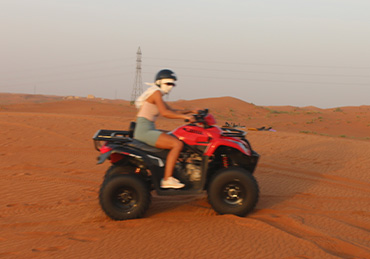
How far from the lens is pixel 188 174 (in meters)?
5.76

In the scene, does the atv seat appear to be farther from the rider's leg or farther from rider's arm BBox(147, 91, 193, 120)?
rider's arm BBox(147, 91, 193, 120)

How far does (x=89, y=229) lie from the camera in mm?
5027

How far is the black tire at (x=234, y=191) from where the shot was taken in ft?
18.4

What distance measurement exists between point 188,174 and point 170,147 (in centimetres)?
56

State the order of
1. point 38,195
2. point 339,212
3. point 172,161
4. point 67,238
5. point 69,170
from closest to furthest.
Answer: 1. point 67,238
2. point 172,161
3. point 339,212
4. point 38,195
5. point 69,170

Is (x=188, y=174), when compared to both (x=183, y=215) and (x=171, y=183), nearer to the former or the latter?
(x=171, y=183)

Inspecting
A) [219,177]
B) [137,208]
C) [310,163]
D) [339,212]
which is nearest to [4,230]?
[137,208]

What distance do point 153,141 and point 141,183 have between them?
0.64 metres

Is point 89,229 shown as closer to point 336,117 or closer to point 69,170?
point 69,170

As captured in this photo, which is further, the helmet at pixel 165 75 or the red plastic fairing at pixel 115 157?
the red plastic fairing at pixel 115 157

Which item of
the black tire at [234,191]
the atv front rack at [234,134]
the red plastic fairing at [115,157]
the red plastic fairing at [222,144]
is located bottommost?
the black tire at [234,191]

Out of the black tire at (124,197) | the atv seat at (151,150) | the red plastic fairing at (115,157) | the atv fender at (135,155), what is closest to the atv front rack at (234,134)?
the atv seat at (151,150)

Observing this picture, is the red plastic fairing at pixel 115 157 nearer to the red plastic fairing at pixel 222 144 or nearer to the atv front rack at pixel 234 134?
the red plastic fairing at pixel 222 144

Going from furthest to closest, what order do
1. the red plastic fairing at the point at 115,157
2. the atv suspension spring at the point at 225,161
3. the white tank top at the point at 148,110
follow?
the atv suspension spring at the point at 225,161, the red plastic fairing at the point at 115,157, the white tank top at the point at 148,110
